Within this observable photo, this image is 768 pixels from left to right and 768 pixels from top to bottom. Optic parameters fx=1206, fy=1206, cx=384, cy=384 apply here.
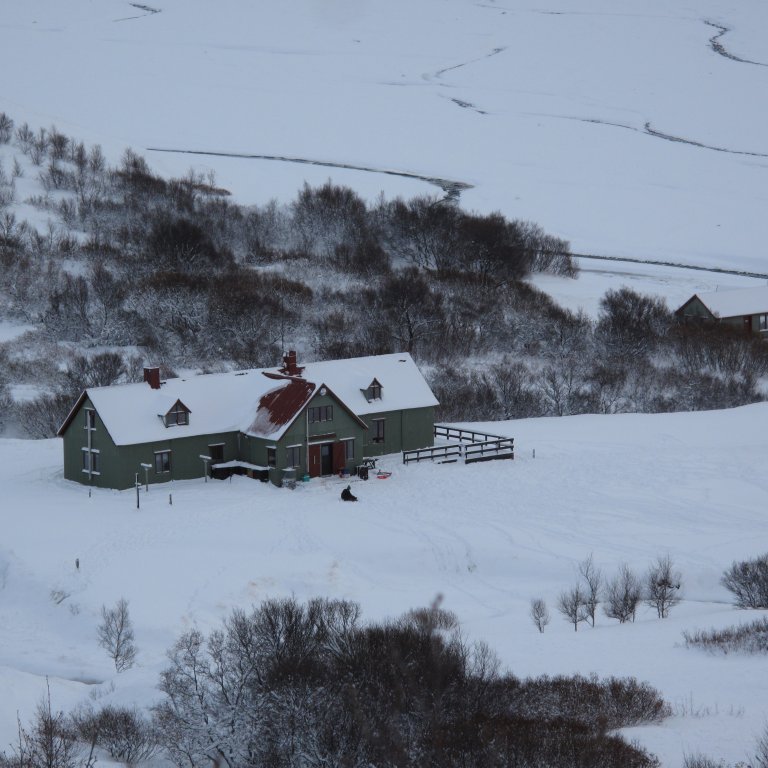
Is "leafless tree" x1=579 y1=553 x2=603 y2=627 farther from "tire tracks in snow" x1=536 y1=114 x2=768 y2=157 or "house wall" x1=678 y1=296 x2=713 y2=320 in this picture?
"tire tracks in snow" x1=536 y1=114 x2=768 y2=157

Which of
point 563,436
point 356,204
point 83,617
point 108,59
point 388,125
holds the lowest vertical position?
point 83,617

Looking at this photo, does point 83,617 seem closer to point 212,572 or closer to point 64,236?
point 212,572

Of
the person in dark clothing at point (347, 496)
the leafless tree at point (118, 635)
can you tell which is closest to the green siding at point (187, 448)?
the person in dark clothing at point (347, 496)

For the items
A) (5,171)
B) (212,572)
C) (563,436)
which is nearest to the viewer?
(212,572)

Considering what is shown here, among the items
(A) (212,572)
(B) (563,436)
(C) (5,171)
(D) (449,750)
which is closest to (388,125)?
(C) (5,171)

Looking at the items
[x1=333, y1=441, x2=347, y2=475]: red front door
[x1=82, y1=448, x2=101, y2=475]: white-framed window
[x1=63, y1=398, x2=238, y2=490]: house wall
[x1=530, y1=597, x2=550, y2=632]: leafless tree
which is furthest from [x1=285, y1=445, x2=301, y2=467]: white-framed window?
[x1=530, y1=597, x2=550, y2=632]: leafless tree

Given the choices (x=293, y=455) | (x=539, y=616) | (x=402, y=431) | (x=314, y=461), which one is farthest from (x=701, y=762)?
(x=402, y=431)
